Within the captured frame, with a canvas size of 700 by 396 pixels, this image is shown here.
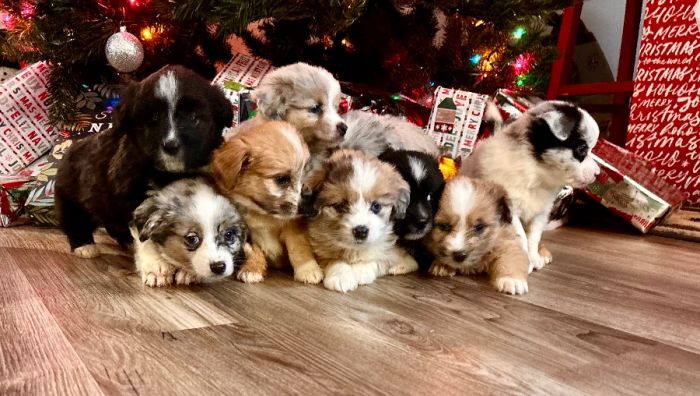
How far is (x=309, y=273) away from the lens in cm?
165

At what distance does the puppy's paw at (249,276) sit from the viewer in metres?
1.63

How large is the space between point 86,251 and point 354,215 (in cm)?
110

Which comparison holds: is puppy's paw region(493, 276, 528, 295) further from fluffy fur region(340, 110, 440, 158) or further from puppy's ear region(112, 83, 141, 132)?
puppy's ear region(112, 83, 141, 132)

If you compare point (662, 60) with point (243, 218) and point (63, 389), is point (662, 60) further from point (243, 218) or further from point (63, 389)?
point (63, 389)

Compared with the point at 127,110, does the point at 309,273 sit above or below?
below

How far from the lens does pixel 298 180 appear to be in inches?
64.7

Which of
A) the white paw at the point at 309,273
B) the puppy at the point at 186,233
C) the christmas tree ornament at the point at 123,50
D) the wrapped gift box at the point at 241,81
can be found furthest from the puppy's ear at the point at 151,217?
the christmas tree ornament at the point at 123,50

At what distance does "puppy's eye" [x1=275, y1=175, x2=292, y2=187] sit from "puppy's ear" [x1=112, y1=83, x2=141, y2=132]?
1.58 feet

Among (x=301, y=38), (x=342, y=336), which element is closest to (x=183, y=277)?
(x=342, y=336)

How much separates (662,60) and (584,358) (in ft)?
10.2

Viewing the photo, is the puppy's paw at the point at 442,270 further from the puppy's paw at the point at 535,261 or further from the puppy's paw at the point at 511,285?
the puppy's paw at the point at 535,261

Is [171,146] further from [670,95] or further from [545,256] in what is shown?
[670,95]


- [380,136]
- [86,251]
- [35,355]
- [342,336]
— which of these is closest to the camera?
[35,355]

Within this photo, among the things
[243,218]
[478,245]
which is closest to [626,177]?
[478,245]
